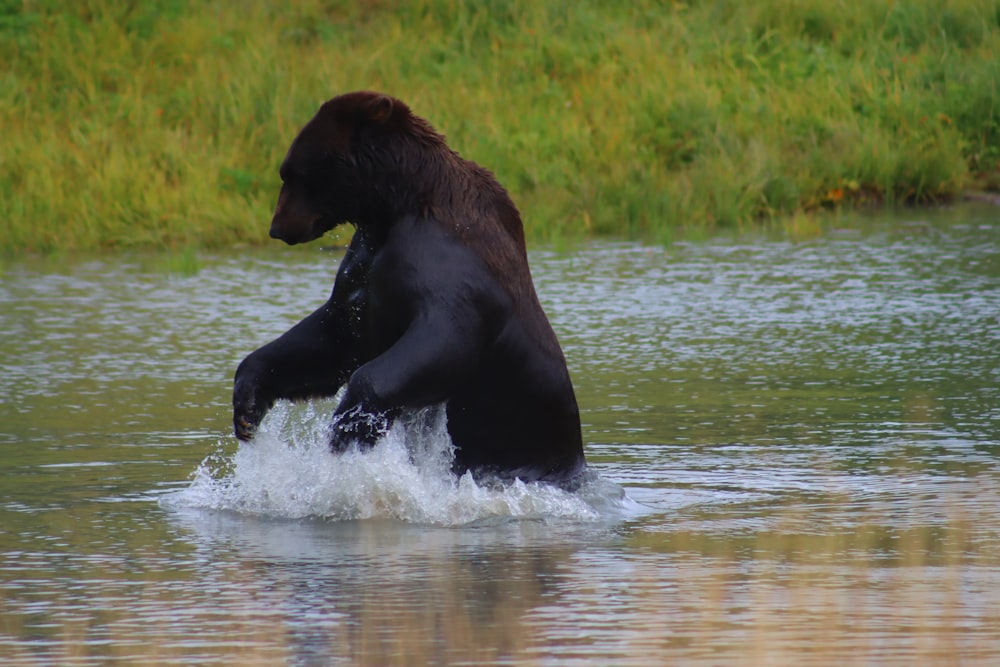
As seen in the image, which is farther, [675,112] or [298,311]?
[675,112]

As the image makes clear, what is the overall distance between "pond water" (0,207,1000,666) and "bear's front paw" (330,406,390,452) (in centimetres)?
7

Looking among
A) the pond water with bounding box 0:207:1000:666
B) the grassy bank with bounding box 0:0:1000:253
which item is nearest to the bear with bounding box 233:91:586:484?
the pond water with bounding box 0:207:1000:666

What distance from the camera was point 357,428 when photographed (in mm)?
5102

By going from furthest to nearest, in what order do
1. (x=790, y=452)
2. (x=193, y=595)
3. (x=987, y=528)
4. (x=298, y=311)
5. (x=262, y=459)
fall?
1. (x=298, y=311)
2. (x=790, y=452)
3. (x=262, y=459)
4. (x=987, y=528)
5. (x=193, y=595)

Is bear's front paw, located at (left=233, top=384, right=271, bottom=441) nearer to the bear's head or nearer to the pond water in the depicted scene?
the pond water

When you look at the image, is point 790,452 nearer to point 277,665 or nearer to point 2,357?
point 277,665

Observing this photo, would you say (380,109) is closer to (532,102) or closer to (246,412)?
(246,412)

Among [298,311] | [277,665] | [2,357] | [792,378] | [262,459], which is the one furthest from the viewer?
[298,311]

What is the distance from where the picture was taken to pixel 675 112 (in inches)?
623

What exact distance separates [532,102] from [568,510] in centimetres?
1211

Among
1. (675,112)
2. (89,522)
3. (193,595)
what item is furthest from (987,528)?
(675,112)

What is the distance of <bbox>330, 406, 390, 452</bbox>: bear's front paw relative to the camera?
16.6 feet

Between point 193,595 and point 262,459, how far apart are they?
1.39m

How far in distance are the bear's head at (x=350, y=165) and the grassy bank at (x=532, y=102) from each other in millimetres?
7897
